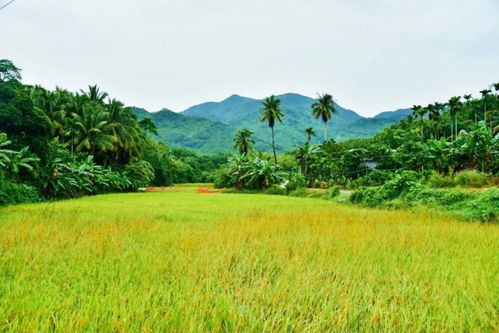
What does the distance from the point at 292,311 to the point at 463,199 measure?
8.49m

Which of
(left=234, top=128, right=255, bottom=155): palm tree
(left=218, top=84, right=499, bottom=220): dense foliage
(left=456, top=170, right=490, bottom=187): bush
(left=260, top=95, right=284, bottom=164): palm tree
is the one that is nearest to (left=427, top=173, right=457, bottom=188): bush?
(left=218, top=84, right=499, bottom=220): dense foliage

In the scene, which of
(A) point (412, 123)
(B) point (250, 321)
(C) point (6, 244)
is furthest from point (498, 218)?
(A) point (412, 123)

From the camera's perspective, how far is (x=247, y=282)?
296cm

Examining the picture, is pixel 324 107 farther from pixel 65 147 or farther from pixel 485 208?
pixel 485 208

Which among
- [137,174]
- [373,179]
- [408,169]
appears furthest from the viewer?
[137,174]

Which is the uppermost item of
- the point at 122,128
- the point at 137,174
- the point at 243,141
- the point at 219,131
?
the point at 219,131

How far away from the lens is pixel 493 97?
156 ft

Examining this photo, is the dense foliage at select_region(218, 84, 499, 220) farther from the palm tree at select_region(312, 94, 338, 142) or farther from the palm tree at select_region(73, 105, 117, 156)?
the palm tree at select_region(73, 105, 117, 156)

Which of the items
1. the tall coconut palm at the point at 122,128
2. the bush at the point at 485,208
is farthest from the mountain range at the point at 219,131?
the bush at the point at 485,208

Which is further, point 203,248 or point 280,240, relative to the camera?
point 280,240

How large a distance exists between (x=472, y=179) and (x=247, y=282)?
40.4 feet

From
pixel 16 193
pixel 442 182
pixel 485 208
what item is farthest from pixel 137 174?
pixel 485 208

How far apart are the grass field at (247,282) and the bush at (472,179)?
7.81 metres

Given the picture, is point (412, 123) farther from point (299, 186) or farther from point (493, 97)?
point (299, 186)
